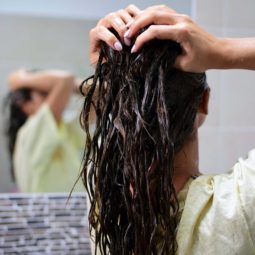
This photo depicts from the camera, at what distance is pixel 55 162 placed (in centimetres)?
138

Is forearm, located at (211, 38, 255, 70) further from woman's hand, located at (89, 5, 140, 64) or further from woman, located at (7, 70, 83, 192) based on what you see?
woman, located at (7, 70, 83, 192)

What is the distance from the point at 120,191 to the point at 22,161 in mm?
651

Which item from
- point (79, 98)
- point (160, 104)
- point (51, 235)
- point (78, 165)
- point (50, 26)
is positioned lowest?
point (51, 235)

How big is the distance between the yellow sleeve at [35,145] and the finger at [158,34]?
73cm

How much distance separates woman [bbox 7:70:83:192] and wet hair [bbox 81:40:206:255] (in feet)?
1.88

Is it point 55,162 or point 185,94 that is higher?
point 185,94

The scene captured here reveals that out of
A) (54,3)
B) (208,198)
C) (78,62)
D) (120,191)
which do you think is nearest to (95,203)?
(120,191)

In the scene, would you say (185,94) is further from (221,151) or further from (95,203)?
(221,151)

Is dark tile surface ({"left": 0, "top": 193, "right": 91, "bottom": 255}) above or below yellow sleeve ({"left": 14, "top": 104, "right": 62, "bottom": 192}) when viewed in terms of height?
below

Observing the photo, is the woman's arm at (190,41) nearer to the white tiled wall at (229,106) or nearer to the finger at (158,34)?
the finger at (158,34)

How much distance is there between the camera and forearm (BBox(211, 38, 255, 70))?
0.73 m

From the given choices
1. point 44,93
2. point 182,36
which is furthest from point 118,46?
point 44,93

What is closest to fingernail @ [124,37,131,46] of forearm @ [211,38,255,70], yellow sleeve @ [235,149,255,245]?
forearm @ [211,38,255,70]

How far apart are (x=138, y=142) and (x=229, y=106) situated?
0.74 m
